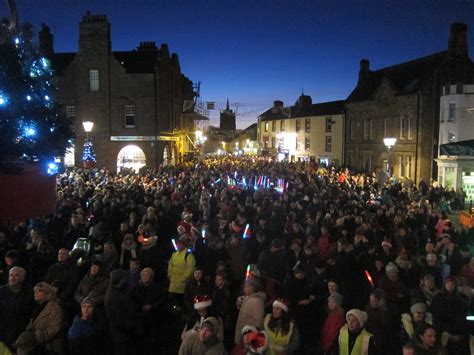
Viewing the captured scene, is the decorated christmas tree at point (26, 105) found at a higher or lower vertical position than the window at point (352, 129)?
lower

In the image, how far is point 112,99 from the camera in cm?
3378

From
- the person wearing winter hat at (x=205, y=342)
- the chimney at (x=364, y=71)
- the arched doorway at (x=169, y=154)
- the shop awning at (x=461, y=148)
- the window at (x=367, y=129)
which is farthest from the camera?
the chimney at (x=364, y=71)

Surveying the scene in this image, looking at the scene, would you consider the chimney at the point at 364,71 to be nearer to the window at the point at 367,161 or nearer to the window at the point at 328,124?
the window at the point at 328,124

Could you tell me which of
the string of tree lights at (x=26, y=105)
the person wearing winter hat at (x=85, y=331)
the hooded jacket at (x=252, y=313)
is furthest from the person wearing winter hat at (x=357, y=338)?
the string of tree lights at (x=26, y=105)

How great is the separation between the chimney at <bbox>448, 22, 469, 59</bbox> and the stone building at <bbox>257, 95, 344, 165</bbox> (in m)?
13.2

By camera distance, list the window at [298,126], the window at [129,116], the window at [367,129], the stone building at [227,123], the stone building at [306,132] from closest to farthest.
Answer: the window at [129,116] < the window at [367,129] < the stone building at [306,132] < the window at [298,126] < the stone building at [227,123]

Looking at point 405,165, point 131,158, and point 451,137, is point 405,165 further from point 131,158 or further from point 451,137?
point 131,158

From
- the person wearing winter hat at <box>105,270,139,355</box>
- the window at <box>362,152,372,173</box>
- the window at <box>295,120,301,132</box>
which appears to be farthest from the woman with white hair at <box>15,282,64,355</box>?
the window at <box>295,120,301,132</box>

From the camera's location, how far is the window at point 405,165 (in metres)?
33.3

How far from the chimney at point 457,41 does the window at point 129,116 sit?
23216mm

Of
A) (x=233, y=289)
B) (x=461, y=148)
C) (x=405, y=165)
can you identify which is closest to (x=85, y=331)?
(x=233, y=289)

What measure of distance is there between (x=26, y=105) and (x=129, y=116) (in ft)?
94.8

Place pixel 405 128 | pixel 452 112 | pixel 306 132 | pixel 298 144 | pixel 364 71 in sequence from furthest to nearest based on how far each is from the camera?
1. pixel 298 144
2. pixel 306 132
3. pixel 364 71
4. pixel 405 128
5. pixel 452 112

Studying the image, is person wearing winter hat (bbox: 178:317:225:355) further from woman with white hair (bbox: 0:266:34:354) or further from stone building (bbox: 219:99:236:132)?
stone building (bbox: 219:99:236:132)
